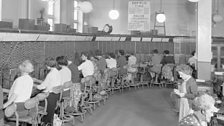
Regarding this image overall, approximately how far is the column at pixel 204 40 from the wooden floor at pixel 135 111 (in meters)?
0.91

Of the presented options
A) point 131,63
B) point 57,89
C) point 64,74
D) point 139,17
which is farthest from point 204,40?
point 139,17

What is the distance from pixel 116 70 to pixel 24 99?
3866mm

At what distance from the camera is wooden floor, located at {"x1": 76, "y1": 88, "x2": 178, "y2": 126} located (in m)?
4.71

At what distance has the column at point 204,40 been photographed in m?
4.89

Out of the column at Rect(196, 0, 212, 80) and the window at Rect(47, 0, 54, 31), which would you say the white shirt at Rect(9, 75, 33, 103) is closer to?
the column at Rect(196, 0, 212, 80)

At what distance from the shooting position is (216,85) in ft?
15.4

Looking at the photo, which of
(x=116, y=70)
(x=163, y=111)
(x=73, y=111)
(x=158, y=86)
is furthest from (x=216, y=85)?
(x=158, y=86)

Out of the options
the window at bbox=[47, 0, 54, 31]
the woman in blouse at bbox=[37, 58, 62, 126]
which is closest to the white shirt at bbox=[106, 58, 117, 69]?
the window at bbox=[47, 0, 54, 31]

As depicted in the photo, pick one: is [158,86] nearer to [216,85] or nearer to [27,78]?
[216,85]

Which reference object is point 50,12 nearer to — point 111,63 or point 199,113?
point 111,63

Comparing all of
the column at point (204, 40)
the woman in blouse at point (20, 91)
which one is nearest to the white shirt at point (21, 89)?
the woman in blouse at point (20, 91)

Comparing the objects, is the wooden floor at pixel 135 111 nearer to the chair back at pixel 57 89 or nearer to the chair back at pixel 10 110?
the chair back at pixel 57 89

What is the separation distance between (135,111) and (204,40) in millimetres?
1696

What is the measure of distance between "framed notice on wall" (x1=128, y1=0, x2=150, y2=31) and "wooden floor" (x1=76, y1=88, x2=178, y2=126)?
2684mm
